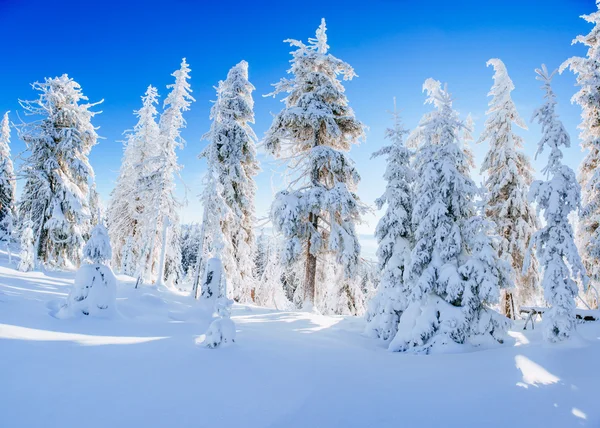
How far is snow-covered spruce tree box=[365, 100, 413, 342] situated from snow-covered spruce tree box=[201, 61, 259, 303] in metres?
9.45

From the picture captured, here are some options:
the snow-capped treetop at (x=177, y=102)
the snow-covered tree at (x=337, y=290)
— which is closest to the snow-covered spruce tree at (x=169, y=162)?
the snow-capped treetop at (x=177, y=102)

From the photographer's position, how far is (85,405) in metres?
4.16

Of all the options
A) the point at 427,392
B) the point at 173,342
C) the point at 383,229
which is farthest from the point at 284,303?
the point at 427,392

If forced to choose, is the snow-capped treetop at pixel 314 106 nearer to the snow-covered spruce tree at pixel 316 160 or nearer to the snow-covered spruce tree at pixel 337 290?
the snow-covered spruce tree at pixel 316 160

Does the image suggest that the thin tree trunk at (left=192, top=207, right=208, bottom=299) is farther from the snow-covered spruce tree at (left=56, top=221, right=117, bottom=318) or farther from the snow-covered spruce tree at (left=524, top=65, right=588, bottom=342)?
the snow-covered spruce tree at (left=524, top=65, right=588, bottom=342)

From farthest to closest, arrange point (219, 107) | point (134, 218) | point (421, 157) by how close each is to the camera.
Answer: point (134, 218), point (219, 107), point (421, 157)

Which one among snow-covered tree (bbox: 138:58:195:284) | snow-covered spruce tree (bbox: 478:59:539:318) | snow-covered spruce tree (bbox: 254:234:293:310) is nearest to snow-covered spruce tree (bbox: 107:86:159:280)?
snow-covered tree (bbox: 138:58:195:284)

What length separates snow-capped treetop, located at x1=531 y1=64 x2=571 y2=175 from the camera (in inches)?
402

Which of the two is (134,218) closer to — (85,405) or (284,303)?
(284,303)

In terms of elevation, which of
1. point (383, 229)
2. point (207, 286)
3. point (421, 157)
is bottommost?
point (207, 286)

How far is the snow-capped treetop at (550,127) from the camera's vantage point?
33.5ft

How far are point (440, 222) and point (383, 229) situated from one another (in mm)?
2152

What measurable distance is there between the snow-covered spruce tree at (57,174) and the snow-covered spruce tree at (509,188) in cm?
2227

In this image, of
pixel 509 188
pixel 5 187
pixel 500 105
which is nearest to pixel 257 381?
pixel 509 188
